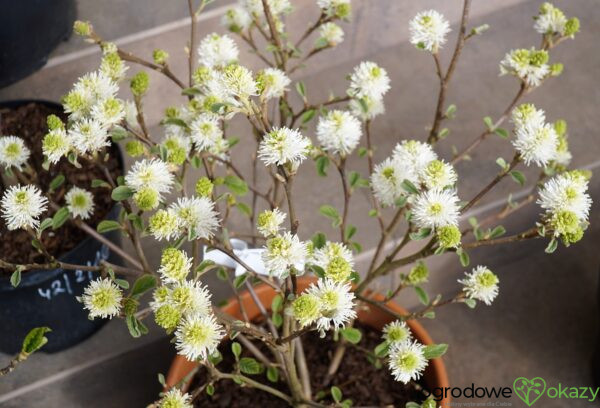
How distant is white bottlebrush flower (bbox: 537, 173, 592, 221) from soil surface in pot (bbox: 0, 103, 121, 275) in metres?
0.78

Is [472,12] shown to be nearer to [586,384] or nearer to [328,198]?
[328,198]

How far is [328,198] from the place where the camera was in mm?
1549

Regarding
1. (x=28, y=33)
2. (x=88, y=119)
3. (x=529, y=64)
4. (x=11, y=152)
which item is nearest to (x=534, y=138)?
(x=529, y=64)

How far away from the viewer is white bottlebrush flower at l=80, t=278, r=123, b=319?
764 mm

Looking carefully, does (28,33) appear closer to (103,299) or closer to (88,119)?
(88,119)

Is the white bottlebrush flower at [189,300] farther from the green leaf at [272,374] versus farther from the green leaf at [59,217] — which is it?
the green leaf at [272,374]

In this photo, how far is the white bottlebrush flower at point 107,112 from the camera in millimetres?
816

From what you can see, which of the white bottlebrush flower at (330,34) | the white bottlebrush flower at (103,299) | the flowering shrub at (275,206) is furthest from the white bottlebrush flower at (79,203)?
the white bottlebrush flower at (330,34)

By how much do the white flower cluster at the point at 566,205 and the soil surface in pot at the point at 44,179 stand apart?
78 cm

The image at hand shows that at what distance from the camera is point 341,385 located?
1162 millimetres

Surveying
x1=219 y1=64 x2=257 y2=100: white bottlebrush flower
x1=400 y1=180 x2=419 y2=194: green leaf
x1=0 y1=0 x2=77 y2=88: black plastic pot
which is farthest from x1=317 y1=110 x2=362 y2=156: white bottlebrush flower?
x1=0 y1=0 x2=77 y2=88: black plastic pot

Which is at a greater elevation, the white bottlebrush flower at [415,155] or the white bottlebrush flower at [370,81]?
the white bottlebrush flower at [370,81]

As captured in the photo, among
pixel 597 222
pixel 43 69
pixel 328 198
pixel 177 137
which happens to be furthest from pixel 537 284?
pixel 43 69

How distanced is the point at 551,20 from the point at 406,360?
0.50 m
